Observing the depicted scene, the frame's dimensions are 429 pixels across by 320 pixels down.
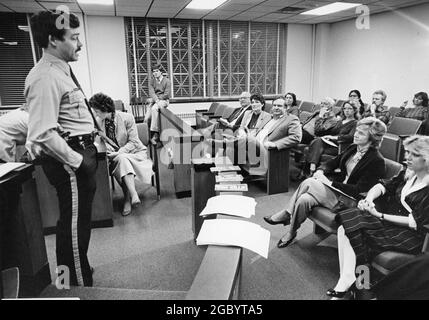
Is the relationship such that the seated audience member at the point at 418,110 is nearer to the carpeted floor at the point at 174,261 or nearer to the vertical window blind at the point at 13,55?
the carpeted floor at the point at 174,261

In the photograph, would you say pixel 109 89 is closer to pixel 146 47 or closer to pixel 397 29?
pixel 146 47

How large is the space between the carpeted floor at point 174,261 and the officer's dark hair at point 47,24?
119 cm

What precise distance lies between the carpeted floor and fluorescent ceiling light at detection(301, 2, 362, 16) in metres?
4.09

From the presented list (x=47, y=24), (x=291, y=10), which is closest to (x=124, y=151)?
(x=47, y=24)

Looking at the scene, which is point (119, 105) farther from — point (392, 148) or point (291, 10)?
point (392, 148)

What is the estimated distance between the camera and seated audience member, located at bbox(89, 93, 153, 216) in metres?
3.16

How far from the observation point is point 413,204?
184 centimetres

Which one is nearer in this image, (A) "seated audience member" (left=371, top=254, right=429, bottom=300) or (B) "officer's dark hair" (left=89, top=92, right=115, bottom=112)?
(A) "seated audience member" (left=371, top=254, right=429, bottom=300)

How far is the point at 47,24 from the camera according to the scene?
1482 millimetres

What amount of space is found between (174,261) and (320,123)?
2895mm

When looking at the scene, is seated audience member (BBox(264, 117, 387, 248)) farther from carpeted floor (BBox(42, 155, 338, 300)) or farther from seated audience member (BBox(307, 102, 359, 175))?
seated audience member (BBox(307, 102, 359, 175))

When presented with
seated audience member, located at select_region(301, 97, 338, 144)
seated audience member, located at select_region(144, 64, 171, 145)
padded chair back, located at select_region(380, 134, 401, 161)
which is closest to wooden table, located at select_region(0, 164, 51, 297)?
padded chair back, located at select_region(380, 134, 401, 161)

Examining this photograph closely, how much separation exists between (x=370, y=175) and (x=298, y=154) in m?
2.08
